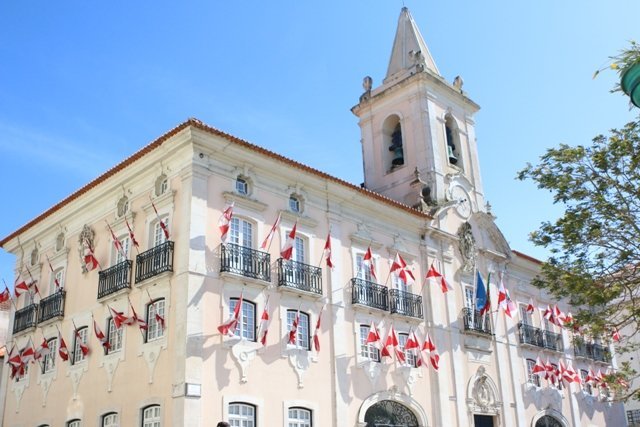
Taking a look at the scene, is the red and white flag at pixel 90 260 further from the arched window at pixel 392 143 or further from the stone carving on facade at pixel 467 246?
the stone carving on facade at pixel 467 246

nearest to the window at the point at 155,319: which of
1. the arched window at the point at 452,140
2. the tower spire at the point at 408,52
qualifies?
the arched window at the point at 452,140

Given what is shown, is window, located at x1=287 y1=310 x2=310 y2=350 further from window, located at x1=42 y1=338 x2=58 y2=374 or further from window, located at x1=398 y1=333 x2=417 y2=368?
window, located at x1=42 y1=338 x2=58 y2=374

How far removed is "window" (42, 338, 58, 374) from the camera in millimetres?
19672

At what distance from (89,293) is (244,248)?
203 inches

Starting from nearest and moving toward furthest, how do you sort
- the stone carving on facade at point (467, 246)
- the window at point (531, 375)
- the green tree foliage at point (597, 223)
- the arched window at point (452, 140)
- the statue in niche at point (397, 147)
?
1. the green tree foliage at point (597, 223)
2. the stone carving on facade at point (467, 246)
3. the window at point (531, 375)
4. the statue in niche at point (397, 147)
5. the arched window at point (452, 140)

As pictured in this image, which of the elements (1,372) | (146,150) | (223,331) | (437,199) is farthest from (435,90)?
(1,372)

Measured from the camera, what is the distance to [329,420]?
1734cm

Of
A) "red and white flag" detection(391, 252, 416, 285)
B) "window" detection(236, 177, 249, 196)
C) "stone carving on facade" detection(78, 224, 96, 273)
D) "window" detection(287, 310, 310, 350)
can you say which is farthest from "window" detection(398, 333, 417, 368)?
"stone carving on facade" detection(78, 224, 96, 273)

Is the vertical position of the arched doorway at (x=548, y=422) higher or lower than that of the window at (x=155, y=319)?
lower

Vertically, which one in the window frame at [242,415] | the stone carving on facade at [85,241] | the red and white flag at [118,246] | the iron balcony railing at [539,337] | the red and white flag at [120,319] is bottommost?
the window frame at [242,415]

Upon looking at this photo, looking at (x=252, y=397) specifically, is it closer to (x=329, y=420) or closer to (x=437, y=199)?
(x=329, y=420)

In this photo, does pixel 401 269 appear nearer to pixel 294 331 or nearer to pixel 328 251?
pixel 328 251

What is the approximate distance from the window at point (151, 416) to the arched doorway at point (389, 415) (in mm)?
5879

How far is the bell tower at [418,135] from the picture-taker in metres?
24.2
